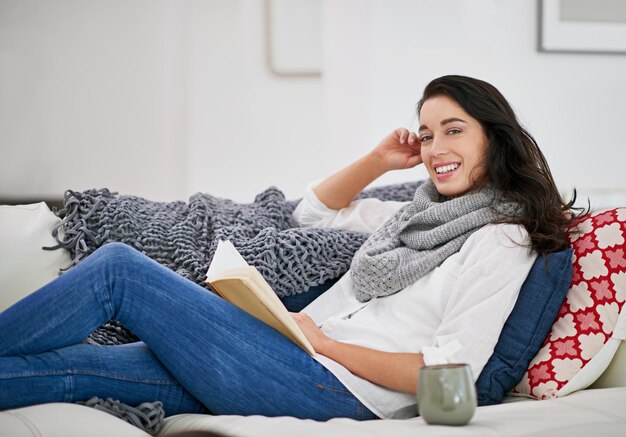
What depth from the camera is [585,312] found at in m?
1.95

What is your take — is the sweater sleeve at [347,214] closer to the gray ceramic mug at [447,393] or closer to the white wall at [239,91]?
the gray ceramic mug at [447,393]

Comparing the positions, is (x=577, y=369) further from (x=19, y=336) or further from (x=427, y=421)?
(x=19, y=336)

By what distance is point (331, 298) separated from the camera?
7.38ft

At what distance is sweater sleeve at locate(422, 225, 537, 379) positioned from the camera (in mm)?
1811

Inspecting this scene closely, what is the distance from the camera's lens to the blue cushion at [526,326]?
6.33ft

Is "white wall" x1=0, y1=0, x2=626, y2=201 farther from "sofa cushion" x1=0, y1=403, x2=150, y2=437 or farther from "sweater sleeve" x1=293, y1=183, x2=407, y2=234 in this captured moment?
"sofa cushion" x1=0, y1=403, x2=150, y2=437

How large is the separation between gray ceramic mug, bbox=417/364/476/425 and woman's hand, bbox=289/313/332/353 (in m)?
0.46

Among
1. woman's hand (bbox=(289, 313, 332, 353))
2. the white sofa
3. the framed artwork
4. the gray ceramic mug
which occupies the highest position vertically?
the framed artwork

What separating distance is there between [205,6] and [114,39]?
491 mm

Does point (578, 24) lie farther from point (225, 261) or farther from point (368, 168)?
point (225, 261)

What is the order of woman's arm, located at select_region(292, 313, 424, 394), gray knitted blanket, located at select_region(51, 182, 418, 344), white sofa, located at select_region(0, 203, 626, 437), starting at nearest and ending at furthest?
white sofa, located at select_region(0, 203, 626, 437) < woman's arm, located at select_region(292, 313, 424, 394) < gray knitted blanket, located at select_region(51, 182, 418, 344)

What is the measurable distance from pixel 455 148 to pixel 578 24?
232 centimetres

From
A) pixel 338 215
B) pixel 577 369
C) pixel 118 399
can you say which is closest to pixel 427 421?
pixel 577 369

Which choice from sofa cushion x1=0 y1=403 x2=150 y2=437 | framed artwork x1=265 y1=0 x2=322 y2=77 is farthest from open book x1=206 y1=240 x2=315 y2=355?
framed artwork x1=265 y1=0 x2=322 y2=77
